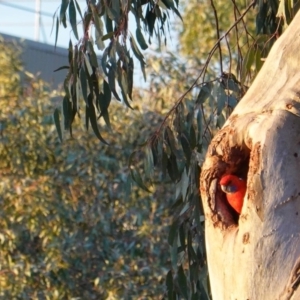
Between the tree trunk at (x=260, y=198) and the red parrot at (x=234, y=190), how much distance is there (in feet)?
0.08

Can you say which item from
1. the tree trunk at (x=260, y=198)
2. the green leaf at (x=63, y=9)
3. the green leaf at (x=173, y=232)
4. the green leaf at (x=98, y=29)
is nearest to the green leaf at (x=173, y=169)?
the green leaf at (x=173, y=232)

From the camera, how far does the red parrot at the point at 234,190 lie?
7.26ft

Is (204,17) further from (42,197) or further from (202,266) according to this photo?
(202,266)

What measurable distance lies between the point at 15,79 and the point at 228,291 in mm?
3518

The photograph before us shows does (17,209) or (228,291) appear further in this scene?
(17,209)

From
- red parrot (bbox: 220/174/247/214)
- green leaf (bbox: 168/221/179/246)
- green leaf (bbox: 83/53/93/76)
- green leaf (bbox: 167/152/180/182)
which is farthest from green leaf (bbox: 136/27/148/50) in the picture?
red parrot (bbox: 220/174/247/214)

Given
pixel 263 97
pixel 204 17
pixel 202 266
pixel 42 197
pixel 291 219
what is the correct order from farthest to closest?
pixel 204 17 < pixel 42 197 < pixel 202 266 < pixel 263 97 < pixel 291 219

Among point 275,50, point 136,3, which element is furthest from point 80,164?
point 275,50

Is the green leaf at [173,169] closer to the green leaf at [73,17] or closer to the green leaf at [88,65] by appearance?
the green leaf at [88,65]

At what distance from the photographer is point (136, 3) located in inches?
138

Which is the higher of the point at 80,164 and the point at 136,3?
the point at 136,3

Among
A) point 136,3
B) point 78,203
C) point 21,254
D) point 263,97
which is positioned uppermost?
point 136,3

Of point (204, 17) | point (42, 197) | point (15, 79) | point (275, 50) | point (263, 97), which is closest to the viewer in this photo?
point (263, 97)

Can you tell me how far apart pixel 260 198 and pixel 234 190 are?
0.47 feet
